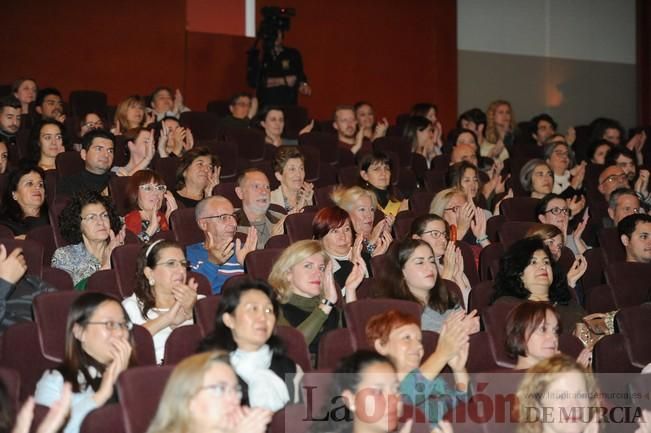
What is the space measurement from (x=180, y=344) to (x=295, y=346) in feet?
1.28

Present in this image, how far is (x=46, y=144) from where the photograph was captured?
630 centimetres

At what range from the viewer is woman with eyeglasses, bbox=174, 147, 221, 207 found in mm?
5930

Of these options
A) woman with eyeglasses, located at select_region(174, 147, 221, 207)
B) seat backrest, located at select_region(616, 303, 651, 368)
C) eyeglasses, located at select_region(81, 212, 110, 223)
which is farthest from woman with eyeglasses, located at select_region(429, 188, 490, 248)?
eyeglasses, located at select_region(81, 212, 110, 223)

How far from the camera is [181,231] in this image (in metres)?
5.27

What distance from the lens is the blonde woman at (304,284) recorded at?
4273 millimetres

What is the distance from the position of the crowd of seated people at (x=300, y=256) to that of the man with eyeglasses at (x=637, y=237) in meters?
0.01

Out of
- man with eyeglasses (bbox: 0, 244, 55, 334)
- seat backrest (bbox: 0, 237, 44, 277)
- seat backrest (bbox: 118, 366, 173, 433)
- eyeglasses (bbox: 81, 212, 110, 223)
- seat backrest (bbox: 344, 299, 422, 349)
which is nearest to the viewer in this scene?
seat backrest (bbox: 118, 366, 173, 433)

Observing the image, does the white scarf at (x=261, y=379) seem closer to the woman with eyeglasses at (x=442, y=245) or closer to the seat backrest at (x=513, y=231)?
the woman with eyeglasses at (x=442, y=245)

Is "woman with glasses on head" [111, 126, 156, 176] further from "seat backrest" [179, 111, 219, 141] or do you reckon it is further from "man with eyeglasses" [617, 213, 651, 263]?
"man with eyeglasses" [617, 213, 651, 263]

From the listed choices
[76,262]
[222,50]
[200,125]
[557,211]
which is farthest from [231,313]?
[222,50]

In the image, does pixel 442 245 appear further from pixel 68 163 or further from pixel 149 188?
pixel 68 163

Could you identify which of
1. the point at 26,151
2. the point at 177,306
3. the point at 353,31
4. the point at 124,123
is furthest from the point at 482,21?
the point at 177,306

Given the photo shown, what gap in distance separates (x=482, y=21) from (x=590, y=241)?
4.71 metres

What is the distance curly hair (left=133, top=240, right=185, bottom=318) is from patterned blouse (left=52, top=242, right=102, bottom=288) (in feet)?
1.90
